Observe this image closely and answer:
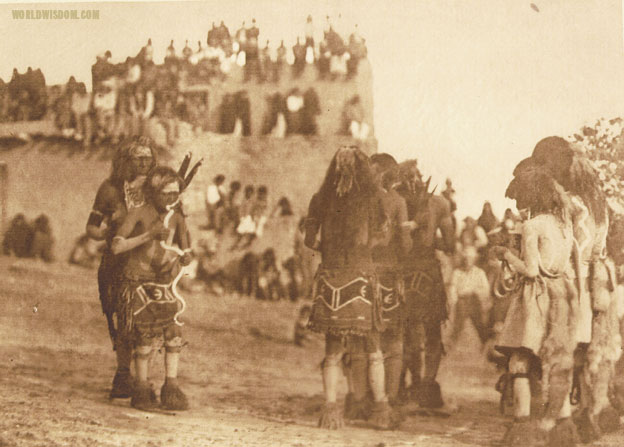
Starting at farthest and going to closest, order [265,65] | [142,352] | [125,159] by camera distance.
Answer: [265,65] → [125,159] → [142,352]

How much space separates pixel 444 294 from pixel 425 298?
138 millimetres

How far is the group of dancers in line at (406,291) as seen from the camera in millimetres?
6000

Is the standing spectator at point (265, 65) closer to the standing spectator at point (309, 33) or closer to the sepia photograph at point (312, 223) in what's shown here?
the sepia photograph at point (312, 223)

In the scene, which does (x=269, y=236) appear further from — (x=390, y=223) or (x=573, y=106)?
(x=573, y=106)

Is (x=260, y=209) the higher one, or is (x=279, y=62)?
(x=279, y=62)

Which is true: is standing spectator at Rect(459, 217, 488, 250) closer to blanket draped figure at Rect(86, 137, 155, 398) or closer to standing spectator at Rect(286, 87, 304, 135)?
standing spectator at Rect(286, 87, 304, 135)

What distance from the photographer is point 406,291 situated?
20.4ft

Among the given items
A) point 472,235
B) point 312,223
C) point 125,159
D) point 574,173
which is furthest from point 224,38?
point 574,173

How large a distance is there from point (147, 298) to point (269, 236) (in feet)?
3.07

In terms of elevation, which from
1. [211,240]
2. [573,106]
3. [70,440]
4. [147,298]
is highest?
[573,106]

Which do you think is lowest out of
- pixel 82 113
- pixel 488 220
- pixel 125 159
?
pixel 488 220

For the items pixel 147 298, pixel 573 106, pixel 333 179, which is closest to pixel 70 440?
pixel 147 298

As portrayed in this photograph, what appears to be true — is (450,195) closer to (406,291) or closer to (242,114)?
(406,291)

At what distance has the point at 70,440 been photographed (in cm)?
630
